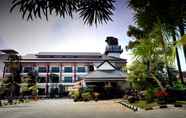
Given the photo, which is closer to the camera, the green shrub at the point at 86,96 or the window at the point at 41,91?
the green shrub at the point at 86,96

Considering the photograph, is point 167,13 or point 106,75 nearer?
point 167,13

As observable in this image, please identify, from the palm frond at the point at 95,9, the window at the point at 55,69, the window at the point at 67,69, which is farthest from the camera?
the window at the point at 67,69

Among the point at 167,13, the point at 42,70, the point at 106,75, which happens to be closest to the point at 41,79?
the point at 42,70

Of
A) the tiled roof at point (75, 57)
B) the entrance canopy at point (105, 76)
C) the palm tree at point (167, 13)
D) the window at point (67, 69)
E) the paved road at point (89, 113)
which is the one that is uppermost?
the tiled roof at point (75, 57)

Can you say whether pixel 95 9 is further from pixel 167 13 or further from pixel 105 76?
pixel 105 76

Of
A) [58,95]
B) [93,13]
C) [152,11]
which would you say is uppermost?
[152,11]

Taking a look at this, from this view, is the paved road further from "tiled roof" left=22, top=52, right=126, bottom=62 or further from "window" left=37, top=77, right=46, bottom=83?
"tiled roof" left=22, top=52, right=126, bottom=62

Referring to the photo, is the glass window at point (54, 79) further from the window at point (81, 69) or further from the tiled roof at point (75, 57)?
the window at point (81, 69)

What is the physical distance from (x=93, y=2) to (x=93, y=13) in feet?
0.85

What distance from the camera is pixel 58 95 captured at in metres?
46.9

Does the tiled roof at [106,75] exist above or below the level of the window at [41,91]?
above

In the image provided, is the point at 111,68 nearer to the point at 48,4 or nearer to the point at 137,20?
the point at 137,20

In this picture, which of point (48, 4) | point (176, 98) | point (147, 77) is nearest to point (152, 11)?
point (48, 4)

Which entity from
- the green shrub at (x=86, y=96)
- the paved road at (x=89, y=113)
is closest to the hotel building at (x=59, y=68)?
the green shrub at (x=86, y=96)
